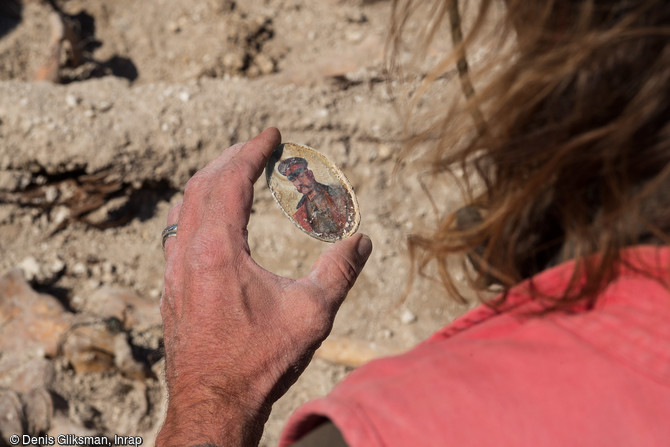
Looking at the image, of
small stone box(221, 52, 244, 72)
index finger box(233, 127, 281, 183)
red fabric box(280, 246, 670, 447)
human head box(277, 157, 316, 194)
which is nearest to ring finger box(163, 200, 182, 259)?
index finger box(233, 127, 281, 183)

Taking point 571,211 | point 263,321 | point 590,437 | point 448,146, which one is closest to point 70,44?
point 263,321

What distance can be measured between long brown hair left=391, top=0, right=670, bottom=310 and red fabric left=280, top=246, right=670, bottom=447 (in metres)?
0.06

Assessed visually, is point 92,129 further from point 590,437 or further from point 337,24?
point 590,437

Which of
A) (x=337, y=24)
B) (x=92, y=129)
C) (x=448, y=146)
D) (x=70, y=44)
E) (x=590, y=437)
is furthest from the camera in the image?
(x=337, y=24)

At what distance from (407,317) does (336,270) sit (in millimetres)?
1490

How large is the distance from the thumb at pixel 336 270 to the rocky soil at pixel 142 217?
1267 millimetres

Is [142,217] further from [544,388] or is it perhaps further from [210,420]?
[544,388]

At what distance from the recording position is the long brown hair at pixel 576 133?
2.86 ft

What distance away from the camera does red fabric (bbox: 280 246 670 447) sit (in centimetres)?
79

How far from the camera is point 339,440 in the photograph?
2.86ft

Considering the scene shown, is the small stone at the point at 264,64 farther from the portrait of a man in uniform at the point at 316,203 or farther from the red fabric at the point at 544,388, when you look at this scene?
the red fabric at the point at 544,388

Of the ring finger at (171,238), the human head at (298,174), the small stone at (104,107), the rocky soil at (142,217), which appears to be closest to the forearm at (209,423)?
the ring finger at (171,238)

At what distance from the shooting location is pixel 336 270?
1558mm

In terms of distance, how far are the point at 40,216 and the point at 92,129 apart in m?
0.59
